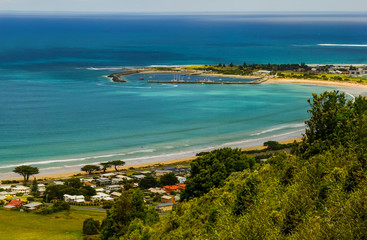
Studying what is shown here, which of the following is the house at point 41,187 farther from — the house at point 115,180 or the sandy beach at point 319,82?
the sandy beach at point 319,82

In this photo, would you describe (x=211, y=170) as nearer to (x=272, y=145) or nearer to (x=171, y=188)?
(x=171, y=188)

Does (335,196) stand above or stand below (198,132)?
above

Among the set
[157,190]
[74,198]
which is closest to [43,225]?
[74,198]

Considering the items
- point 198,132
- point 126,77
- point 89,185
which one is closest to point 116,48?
point 126,77

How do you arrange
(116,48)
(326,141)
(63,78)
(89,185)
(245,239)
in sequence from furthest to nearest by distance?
(116,48), (63,78), (89,185), (326,141), (245,239)

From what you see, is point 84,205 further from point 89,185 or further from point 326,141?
point 326,141

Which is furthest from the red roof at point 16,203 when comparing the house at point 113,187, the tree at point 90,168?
the tree at point 90,168

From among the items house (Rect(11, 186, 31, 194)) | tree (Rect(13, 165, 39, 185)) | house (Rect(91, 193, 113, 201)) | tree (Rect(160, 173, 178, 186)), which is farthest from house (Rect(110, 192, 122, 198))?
tree (Rect(13, 165, 39, 185))
